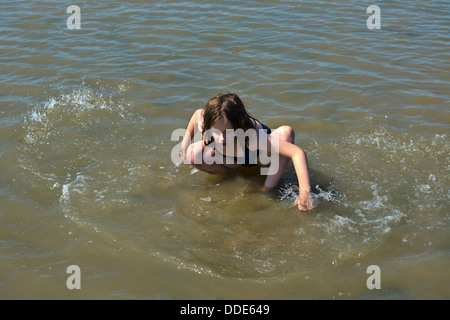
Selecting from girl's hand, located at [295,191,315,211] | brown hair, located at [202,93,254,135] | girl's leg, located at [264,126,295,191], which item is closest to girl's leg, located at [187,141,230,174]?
brown hair, located at [202,93,254,135]

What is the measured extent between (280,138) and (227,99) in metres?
0.59

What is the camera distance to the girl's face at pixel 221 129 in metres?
3.58

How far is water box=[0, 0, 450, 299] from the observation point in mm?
3070

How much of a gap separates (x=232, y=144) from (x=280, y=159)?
0.44 m

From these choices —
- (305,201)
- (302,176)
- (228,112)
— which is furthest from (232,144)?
(305,201)

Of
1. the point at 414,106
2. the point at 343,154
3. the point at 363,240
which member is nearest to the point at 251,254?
the point at 363,240

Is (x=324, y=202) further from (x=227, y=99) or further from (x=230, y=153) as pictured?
(x=227, y=99)

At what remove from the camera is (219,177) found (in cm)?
423

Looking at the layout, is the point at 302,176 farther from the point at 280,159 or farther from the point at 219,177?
the point at 219,177

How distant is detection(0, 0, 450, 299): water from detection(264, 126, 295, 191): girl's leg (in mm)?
106

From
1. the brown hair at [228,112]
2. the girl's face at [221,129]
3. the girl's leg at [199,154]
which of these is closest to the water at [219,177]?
the girl's leg at [199,154]

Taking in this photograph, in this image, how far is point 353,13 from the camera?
7859 mm

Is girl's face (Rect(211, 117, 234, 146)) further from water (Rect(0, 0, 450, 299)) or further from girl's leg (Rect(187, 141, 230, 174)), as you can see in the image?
water (Rect(0, 0, 450, 299))

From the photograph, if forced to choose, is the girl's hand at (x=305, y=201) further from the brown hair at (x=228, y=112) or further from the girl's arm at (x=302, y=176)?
the brown hair at (x=228, y=112)
